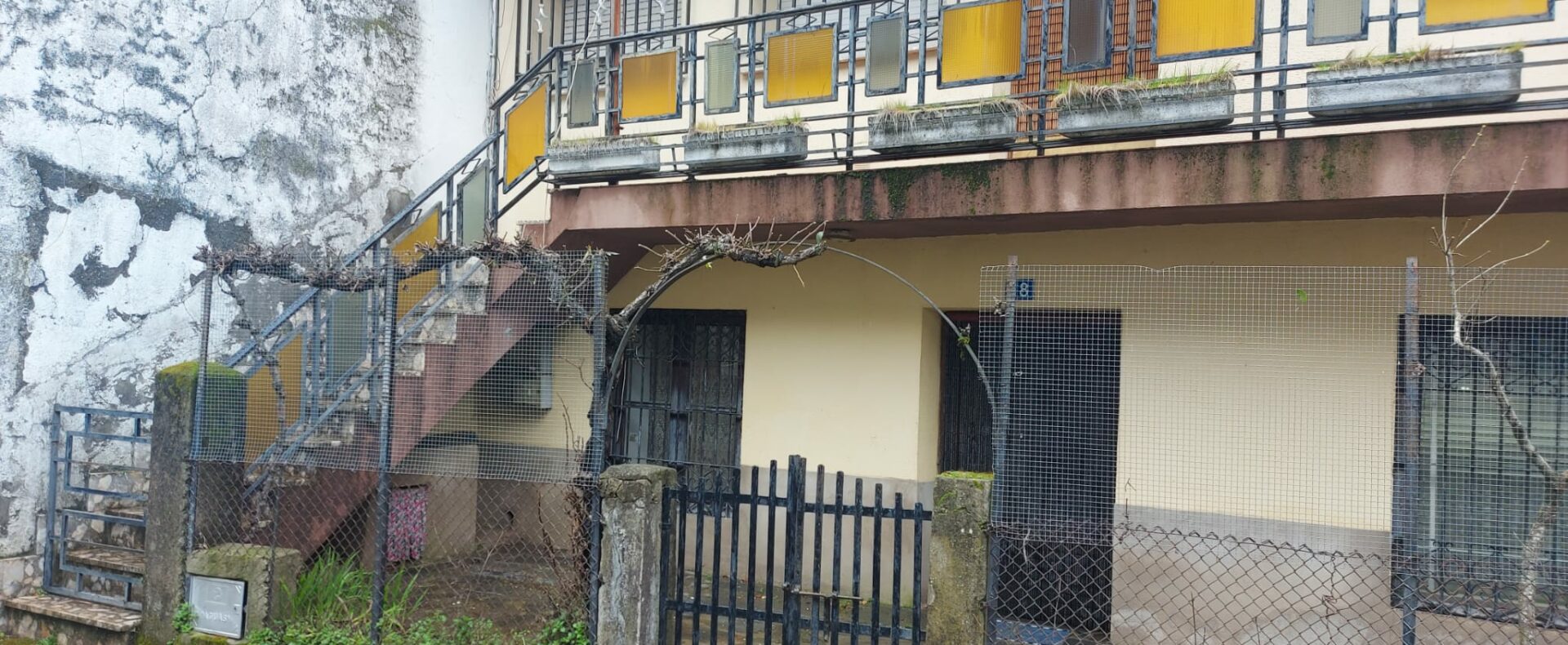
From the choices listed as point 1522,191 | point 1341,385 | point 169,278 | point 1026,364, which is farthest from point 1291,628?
point 169,278

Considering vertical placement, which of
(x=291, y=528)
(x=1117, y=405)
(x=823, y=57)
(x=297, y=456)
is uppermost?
(x=823, y=57)

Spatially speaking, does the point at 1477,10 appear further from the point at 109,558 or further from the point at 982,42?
the point at 109,558

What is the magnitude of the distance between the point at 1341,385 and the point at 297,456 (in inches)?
250

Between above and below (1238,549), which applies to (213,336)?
above

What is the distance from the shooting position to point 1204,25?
18.7 feet

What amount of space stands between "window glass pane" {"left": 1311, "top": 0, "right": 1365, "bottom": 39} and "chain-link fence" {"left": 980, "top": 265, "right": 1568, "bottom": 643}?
1.45 m

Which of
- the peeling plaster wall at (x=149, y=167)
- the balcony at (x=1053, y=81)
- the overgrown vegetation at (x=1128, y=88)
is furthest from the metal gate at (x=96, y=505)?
the overgrown vegetation at (x=1128, y=88)

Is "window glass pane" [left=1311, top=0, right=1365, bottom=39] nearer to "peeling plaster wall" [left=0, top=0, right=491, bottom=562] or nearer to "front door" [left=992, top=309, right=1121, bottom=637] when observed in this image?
"front door" [left=992, top=309, right=1121, bottom=637]

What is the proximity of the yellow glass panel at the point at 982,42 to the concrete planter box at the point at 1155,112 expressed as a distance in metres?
0.53

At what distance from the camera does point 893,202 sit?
21.5ft

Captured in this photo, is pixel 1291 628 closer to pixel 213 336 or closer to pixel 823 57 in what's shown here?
pixel 823 57

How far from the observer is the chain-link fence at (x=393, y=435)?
5.92m

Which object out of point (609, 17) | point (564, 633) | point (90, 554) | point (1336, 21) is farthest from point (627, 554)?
point (609, 17)

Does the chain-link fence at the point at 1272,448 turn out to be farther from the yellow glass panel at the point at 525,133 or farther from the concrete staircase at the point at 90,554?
the concrete staircase at the point at 90,554
